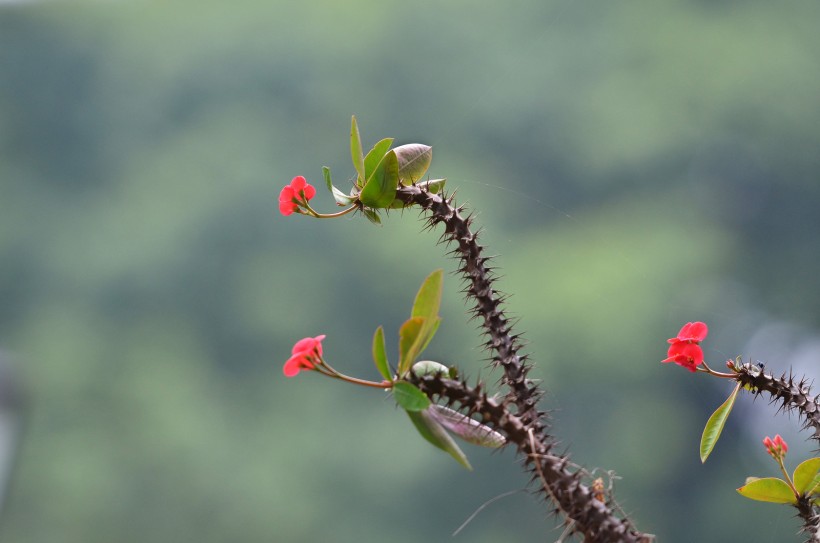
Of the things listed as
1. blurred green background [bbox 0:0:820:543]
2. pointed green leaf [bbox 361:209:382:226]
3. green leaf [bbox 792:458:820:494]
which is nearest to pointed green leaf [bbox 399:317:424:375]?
pointed green leaf [bbox 361:209:382:226]

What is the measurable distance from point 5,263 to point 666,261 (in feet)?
15.7

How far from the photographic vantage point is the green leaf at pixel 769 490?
0.44 meters

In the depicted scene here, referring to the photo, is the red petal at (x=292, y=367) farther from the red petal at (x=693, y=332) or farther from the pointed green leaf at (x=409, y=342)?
the red petal at (x=693, y=332)

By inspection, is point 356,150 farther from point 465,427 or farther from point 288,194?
point 465,427

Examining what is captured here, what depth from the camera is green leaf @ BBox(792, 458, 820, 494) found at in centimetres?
44

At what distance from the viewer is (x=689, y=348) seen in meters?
0.45

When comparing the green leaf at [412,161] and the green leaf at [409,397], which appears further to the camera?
the green leaf at [412,161]

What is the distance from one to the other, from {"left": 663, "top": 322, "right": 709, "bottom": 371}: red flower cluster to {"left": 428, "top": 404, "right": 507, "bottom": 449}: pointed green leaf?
0.38 ft

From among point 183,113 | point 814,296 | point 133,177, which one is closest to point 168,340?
point 133,177

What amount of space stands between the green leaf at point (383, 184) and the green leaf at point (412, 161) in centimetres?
3

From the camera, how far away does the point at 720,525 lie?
420 cm

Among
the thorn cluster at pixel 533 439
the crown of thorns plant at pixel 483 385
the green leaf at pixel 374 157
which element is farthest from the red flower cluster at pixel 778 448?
the green leaf at pixel 374 157

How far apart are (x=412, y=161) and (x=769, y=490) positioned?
24cm

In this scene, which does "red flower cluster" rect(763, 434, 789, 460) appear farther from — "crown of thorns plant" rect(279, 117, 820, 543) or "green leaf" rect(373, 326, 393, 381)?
"green leaf" rect(373, 326, 393, 381)
